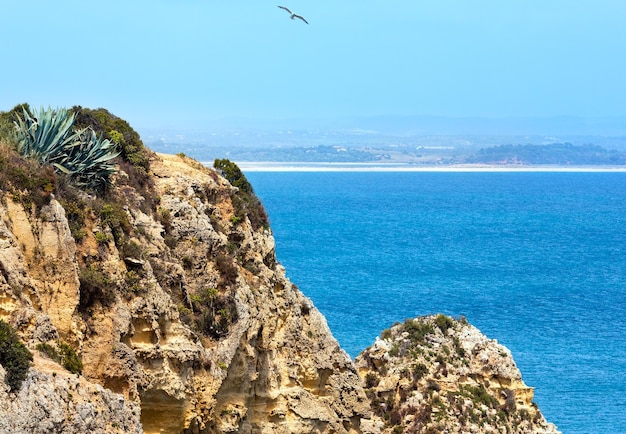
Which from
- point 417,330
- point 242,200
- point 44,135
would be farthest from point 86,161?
point 417,330

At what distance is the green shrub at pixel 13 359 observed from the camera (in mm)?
10258

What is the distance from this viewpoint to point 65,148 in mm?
16797

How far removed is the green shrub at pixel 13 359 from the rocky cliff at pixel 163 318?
0.12m

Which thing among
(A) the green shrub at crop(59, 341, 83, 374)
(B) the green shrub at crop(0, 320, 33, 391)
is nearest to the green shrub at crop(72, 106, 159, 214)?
(A) the green shrub at crop(59, 341, 83, 374)

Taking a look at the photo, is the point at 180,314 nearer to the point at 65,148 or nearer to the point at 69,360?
the point at 65,148

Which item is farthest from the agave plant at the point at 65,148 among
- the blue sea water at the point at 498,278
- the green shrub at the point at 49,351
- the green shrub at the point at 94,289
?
the blue sea water at the point at 498,278

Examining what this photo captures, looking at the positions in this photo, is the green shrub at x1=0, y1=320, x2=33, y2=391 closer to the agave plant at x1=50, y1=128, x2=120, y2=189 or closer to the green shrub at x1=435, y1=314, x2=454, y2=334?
the agave plant at x1=50, y1=128, x2=120, y2=189

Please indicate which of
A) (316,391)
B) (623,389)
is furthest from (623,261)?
(316,391)

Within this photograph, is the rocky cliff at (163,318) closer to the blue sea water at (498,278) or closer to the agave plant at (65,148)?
the agave plant at (65,148)

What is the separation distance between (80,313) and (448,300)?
6672cm

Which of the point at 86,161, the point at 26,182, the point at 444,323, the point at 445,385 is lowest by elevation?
the point at 445,385

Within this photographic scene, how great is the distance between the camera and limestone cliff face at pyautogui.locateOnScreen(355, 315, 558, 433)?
29.8 meters

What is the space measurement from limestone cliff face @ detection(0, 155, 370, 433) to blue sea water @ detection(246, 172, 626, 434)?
26.4 meters

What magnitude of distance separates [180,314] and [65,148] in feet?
10.8
